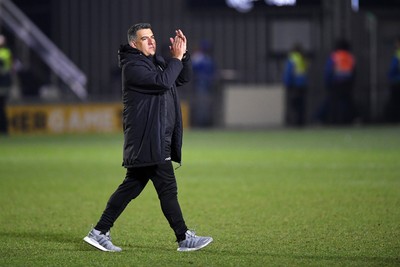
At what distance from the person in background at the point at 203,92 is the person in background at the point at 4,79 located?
5.15m

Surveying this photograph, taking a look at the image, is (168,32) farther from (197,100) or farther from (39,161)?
(39,161)

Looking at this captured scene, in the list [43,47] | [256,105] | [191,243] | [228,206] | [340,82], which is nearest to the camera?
[191,243]

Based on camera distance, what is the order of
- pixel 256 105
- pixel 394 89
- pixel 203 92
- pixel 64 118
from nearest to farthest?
pixel 64 118 < pixel 394 89 < pixel 256 105 < pixel 203 92

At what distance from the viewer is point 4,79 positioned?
82.3 ft

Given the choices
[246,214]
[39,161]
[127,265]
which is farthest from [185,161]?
[127,265]

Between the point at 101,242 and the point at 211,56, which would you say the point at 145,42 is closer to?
the point at 101,242

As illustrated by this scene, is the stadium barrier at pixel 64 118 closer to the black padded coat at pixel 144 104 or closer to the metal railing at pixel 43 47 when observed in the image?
the metal railing at pixel 43 47

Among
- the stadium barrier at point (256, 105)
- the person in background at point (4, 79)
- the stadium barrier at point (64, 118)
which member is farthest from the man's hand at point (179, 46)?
the stadium barrier at point (256, 105)

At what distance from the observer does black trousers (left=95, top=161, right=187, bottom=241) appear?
329 inches

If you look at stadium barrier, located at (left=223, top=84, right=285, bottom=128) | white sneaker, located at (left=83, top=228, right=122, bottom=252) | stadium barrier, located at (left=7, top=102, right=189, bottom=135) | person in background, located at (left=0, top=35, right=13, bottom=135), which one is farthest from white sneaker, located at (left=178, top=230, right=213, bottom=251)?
stadium barrier, located at (left=223, top=84, right=285, bottom=128)

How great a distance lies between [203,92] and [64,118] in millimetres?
4186

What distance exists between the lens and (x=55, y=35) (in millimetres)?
30891

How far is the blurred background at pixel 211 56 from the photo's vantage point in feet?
87.0

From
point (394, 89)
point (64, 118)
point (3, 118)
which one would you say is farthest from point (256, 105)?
point (3, 118)
